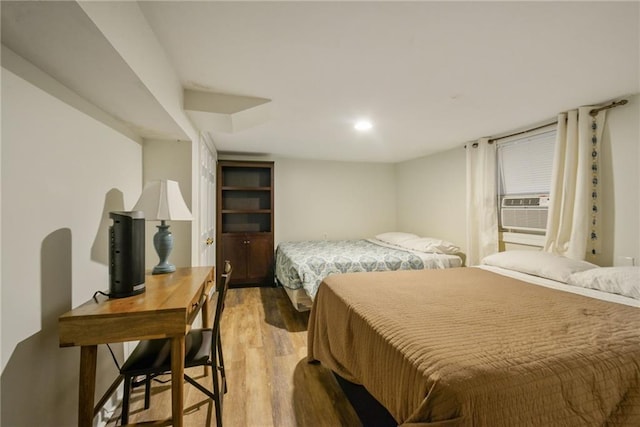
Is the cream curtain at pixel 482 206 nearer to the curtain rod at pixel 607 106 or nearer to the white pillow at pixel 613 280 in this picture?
the curtain rod at pixel 607 106

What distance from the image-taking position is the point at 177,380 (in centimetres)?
116

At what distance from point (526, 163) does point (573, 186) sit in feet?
2.13

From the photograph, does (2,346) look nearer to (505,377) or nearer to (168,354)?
(168,354)

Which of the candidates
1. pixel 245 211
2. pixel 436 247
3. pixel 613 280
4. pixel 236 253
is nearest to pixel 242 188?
pixel 245 211

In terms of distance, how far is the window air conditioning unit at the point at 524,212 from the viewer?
275 centimetres

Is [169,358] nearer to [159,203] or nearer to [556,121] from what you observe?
[159,203]

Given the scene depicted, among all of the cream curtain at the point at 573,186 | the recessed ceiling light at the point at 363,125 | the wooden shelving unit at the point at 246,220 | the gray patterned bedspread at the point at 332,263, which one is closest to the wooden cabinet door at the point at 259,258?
the wooden shelving unit at the point at 246,220

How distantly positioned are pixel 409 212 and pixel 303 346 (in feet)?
10.8

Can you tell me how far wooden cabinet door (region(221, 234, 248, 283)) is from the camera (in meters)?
4.15

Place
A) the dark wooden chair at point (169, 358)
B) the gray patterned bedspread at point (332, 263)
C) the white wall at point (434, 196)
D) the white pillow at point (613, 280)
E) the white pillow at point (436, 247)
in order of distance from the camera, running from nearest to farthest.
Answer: the dark wooden chair at point (169, 358), the white pillow at point (613, 280), the gray patterned bedspread at point (332, 263), the white pillow at point (436, 247), the white wall at point (434, 196)

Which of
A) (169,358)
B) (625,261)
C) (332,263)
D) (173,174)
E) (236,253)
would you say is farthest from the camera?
(236,253)

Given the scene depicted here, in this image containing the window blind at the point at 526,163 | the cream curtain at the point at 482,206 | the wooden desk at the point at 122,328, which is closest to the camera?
the wooden desk at the point at 122,328

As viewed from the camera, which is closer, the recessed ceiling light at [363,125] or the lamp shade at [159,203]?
the lamp shade at [159,203]

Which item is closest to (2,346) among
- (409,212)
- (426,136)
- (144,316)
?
(144,316)
